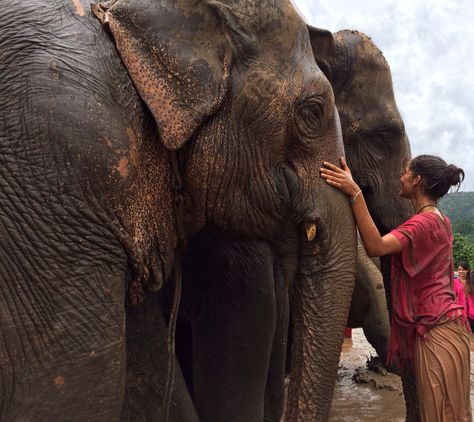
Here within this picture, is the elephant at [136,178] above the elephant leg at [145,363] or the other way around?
above

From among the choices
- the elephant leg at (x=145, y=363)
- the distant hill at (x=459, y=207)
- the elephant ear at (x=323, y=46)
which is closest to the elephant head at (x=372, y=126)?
the elephant ear at (x=323, y=46)

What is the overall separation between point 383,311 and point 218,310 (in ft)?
6.34

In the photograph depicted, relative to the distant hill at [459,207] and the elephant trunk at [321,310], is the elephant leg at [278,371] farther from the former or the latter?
the distant hill at [459,207]

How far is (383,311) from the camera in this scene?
4.98 m

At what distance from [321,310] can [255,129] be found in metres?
0.68

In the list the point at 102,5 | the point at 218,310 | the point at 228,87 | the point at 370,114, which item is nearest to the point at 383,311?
the point at 370,114

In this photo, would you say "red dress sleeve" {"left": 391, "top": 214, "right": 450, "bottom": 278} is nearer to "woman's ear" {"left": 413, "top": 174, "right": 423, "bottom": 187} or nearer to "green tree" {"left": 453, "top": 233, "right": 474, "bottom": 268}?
"woman's ear" {"left": 413, "top": 174, "right": 423, "bottom": 187}

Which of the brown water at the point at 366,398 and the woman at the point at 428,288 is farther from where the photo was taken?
the brown water at the point at 366,398

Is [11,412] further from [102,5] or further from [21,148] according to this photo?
[102,5]

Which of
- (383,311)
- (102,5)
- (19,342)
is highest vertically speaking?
(102,5)

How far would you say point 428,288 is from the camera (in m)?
2.81

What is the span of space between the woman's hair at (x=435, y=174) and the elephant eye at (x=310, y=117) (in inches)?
18.7

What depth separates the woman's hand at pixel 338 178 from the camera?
2.62 m

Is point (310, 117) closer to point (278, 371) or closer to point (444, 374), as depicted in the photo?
point (444, 374)
